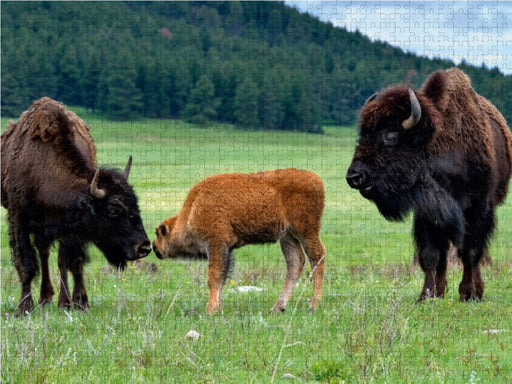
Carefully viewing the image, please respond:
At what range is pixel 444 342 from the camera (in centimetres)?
649

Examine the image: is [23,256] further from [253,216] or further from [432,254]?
[432,254]

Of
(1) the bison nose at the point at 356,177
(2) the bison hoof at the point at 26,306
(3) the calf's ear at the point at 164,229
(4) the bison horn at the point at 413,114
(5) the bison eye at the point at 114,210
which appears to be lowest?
(2) the bison hoof at the point at 26,306

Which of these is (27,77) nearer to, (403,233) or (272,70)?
(272,70)

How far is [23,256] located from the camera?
9070mm

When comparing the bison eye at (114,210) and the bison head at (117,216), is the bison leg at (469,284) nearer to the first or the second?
the bison head at (117,216)

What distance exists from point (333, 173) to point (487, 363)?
21.3 m

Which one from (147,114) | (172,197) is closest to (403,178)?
(172,197)

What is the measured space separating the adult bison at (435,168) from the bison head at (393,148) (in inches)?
0.4

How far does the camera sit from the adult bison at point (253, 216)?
344 inches

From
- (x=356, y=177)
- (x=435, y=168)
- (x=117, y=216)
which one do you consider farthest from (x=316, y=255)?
(x=117, y=216)

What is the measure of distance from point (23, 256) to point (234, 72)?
2860 cm

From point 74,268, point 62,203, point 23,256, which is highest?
point 62,203

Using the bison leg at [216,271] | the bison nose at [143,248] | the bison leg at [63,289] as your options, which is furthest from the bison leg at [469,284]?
the bison leg at [63,289]

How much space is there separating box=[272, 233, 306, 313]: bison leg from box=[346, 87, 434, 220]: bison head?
1144 millimetres
